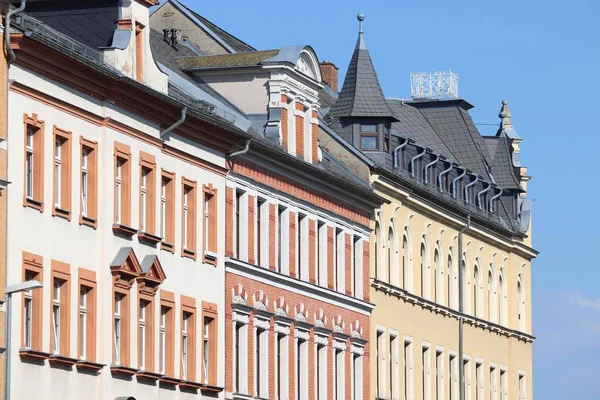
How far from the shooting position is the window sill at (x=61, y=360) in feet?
158

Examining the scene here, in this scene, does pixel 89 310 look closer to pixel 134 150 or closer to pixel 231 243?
pixel 134 150

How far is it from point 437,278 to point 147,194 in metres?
27.7

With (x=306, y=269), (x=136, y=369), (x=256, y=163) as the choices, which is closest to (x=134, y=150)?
(x=136, y=369)

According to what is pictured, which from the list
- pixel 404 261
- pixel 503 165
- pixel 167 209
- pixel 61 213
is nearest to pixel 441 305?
pixel 404 261

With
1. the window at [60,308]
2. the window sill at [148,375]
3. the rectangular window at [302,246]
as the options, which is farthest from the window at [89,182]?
the rectangular window at [302,246]

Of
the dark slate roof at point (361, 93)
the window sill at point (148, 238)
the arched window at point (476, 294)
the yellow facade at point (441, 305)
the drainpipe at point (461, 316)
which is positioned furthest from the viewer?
the arched window at point (476, 294)

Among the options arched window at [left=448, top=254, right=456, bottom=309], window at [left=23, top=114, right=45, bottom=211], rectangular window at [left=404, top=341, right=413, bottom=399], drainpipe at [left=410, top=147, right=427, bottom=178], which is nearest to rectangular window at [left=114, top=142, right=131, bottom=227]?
window at [left=23, top=114, right=45, bottom=211]

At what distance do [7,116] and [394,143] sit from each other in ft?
105

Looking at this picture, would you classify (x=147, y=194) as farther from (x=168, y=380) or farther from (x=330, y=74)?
(x=330, y=74)

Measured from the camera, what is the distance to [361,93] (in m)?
76.5

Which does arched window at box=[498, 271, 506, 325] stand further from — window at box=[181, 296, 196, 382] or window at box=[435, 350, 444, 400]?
window at box=[181, 296, 196, 382]

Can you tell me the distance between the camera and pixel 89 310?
50.7 meters

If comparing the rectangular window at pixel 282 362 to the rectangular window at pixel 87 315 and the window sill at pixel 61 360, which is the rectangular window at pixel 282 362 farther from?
the window sill at pixel 61 360

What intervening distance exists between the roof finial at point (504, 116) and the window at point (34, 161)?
49381mm
